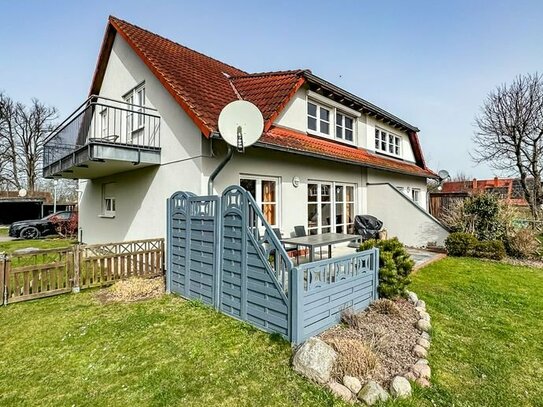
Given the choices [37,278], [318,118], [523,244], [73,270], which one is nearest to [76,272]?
[73,270]

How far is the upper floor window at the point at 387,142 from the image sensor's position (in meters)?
15.5

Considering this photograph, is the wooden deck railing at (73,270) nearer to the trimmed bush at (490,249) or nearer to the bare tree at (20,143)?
the trimmed bush at (490,249)

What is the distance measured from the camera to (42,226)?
21031 millimetres

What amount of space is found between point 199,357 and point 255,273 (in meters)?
1.44

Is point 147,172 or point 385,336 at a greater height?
point 147,172

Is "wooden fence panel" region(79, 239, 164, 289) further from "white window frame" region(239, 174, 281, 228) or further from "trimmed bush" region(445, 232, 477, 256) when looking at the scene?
"trimmed bush" region(445, 232, 477, 256)

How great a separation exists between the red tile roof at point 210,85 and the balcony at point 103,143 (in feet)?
4.67

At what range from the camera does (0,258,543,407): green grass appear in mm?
3422

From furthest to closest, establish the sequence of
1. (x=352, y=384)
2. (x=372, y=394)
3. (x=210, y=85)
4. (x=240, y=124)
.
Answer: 1. (x=210, y=85)
2. (x=240, y=124)
3. (x=352, y=384)
4. (x=372, y=394)

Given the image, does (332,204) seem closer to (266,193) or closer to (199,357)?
(266,193)

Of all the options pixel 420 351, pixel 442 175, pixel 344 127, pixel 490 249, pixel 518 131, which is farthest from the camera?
pixel 442 175

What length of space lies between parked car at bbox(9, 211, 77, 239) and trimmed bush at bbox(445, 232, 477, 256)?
70.0ft

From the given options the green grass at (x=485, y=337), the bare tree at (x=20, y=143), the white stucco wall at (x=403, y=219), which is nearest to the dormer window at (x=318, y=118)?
the white stucco wall at (x=403, y=219)

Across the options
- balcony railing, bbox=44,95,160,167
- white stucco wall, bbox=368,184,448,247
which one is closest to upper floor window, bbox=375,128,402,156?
white stucco wall, bbox=368,184,448,247
